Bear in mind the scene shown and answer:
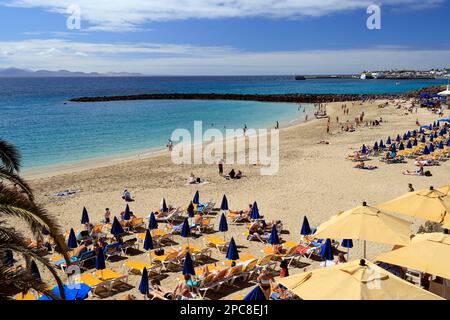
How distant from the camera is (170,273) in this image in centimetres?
1031

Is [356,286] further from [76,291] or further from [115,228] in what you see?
[115,228]

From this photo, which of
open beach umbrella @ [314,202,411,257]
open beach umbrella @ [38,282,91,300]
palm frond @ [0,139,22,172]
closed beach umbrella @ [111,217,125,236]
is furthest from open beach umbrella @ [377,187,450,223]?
palm frond @ [0,139,22,172]

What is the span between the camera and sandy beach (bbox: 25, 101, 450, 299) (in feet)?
46.4

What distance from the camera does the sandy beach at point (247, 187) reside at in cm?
1414

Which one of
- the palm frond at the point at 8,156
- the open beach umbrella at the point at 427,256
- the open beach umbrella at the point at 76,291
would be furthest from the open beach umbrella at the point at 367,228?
the palm frond at the point at 8,156

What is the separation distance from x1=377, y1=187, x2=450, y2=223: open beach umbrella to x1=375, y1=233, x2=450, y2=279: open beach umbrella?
1888mm

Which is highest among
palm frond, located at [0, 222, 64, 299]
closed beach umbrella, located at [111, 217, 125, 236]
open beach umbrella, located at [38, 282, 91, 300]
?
palm frond, located at [0, 222, 64, 299]

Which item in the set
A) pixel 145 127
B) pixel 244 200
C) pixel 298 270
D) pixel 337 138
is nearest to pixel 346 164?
pixel 244 200

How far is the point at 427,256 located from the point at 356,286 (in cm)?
229

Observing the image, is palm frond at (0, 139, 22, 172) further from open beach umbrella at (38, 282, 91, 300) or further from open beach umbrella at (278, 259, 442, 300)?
open beach umbrella at (278, 259, 442, 300)

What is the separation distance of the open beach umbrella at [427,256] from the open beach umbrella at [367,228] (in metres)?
0.63

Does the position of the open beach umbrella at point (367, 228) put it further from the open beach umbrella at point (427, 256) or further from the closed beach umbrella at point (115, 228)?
the closed beach umbrella at point (115, 228)

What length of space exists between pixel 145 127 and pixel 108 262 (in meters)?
36.8
